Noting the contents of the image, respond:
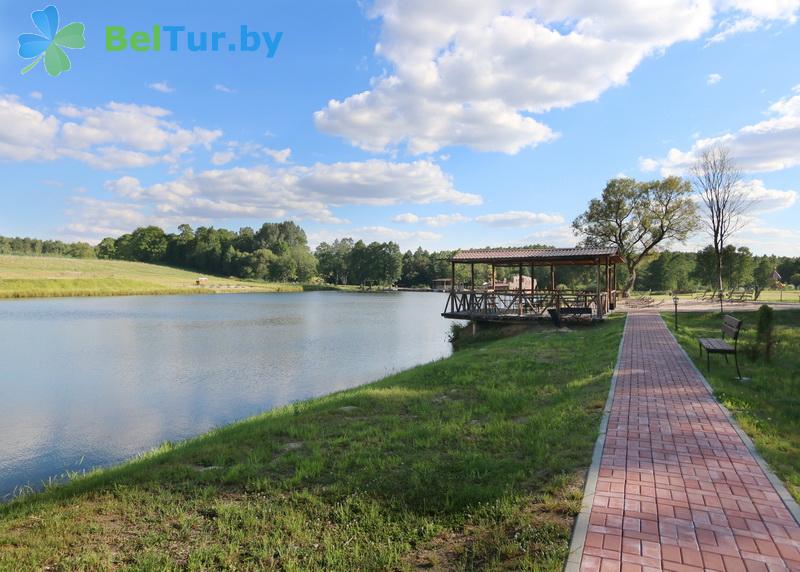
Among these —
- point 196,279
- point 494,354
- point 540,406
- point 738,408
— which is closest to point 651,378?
point 738,408

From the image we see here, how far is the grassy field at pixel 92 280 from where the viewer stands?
53.3 metres

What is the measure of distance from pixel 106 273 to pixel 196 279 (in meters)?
15.4

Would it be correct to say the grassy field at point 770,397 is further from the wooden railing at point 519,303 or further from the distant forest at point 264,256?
the distant forest at point 264,256

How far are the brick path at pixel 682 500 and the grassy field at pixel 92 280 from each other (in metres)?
59.8

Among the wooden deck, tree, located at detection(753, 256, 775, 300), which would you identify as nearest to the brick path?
the wooden deck

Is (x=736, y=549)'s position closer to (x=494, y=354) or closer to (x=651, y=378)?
(x=651, y=378)

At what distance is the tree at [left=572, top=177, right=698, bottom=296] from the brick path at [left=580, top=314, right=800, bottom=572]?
28902mm

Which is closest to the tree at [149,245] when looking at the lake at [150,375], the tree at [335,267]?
the tree at [335,267]

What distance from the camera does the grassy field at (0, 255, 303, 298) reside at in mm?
53312

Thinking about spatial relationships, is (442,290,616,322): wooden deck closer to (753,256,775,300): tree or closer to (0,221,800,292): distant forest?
(753,256,775,300): tree

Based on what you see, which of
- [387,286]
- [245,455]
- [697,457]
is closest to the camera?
[697,457]

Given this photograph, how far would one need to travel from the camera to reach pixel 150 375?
14039mm

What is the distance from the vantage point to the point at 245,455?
5.54m

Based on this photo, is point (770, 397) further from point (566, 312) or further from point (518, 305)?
point (518, 305)
